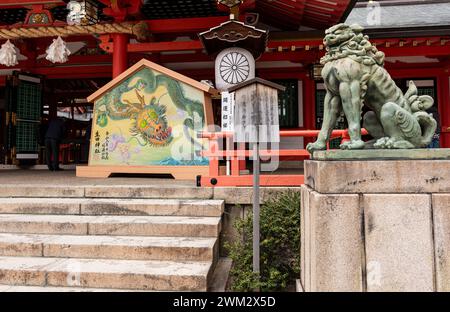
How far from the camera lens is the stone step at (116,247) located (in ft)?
11.2

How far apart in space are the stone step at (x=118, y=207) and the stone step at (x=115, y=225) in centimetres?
11

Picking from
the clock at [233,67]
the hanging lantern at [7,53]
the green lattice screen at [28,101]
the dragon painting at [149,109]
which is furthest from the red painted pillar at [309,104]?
the green lattice screen at [28,101]

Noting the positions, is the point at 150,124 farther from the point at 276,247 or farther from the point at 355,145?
the point at 355,145

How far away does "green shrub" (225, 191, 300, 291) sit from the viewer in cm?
347

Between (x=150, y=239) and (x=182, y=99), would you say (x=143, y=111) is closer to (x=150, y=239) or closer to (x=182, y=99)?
(x=182, y=99)

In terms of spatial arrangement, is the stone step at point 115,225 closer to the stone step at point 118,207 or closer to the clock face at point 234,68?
the stone step at point 118,207

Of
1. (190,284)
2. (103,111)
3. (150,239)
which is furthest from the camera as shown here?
(103,111)

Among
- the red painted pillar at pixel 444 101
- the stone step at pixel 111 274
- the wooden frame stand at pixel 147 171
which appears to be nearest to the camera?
the stone step at pixel 111 274

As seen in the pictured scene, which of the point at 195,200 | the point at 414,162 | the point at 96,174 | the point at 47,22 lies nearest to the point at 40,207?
the point at 195,200

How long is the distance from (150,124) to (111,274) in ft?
12.5

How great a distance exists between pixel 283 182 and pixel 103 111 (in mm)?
4279

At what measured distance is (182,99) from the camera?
628cm

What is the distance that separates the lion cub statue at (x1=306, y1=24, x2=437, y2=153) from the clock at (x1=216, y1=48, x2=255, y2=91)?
3.01 metres

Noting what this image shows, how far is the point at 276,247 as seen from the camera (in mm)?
3686
